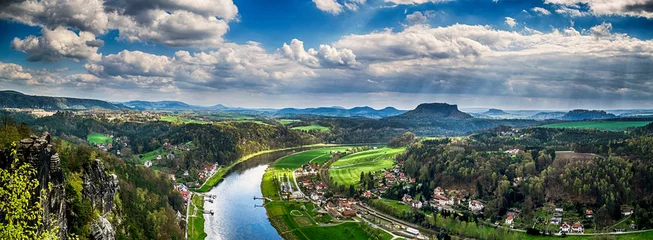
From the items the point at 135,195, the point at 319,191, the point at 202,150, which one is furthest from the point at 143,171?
the point at 202,150

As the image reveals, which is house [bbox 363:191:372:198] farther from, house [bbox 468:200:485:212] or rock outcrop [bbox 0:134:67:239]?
rock outcrop [bbox 0:134:67:239]

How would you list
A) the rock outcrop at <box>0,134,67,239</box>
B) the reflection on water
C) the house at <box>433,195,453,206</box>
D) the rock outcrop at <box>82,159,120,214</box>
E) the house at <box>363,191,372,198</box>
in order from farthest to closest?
the house at <box>363,191,372,198</box> → the house at <box>433,195,453,206</box> → the reflection on water → the rock outcrop at <box>82,159,120,214</box> → the rock outcrop at <box>0,134,67,239</box>

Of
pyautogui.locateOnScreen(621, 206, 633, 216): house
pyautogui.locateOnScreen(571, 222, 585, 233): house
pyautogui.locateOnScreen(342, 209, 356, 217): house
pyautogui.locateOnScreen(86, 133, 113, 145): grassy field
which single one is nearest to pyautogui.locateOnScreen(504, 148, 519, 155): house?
pyautogui.locateOnScreen(621, 206, 633, 216): house

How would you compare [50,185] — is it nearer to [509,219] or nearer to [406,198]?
[509,219]

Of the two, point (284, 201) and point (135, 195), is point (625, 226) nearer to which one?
point (284, 201)

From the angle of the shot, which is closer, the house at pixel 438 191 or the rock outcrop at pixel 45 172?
the rock outcrop at pixel 45 172

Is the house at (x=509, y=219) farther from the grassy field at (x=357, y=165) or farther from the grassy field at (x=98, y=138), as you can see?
the grassy field at (x=98, y=138)

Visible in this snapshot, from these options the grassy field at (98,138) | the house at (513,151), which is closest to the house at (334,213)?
the house at (513,151)
